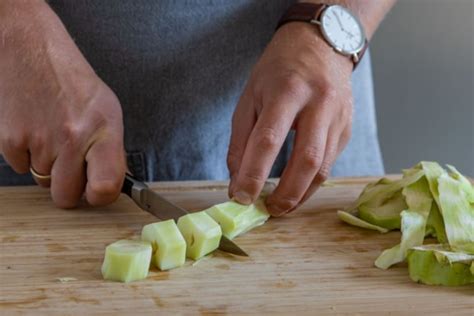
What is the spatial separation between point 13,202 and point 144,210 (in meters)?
0.23

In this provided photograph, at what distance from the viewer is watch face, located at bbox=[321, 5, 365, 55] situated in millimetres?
1360

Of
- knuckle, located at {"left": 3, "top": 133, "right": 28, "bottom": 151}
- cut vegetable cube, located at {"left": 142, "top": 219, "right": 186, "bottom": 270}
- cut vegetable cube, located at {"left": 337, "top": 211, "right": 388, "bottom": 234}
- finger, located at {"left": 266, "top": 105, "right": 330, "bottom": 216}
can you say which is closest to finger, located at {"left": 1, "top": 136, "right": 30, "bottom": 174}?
knuckle, located at {"left": 3, "top": 133, "right": 28, "bottom": 151}

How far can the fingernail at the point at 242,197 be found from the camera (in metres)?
1.21

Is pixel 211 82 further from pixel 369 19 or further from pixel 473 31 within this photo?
pixel 473 31

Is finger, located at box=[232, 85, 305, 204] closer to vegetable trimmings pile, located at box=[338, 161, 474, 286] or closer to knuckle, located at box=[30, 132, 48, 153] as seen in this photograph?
vegetable trimmings pile, located at box=[338, 161, 474, 286]

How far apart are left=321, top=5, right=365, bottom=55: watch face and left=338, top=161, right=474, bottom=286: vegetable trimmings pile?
244mm

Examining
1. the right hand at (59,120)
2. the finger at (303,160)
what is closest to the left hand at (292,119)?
the finger at (303,160)

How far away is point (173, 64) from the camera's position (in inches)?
61.2

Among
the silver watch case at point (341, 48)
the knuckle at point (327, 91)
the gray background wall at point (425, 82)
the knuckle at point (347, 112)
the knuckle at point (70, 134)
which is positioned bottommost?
the gray background wall at point (425, 82)

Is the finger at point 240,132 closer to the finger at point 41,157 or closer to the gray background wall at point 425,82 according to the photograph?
the finger at point 41,157

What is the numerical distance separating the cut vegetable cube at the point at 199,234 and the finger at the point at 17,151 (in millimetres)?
305

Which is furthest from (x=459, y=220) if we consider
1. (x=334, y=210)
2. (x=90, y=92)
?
(x=90, y=92)

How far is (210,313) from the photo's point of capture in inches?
37.0

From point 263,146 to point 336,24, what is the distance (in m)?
0.31
